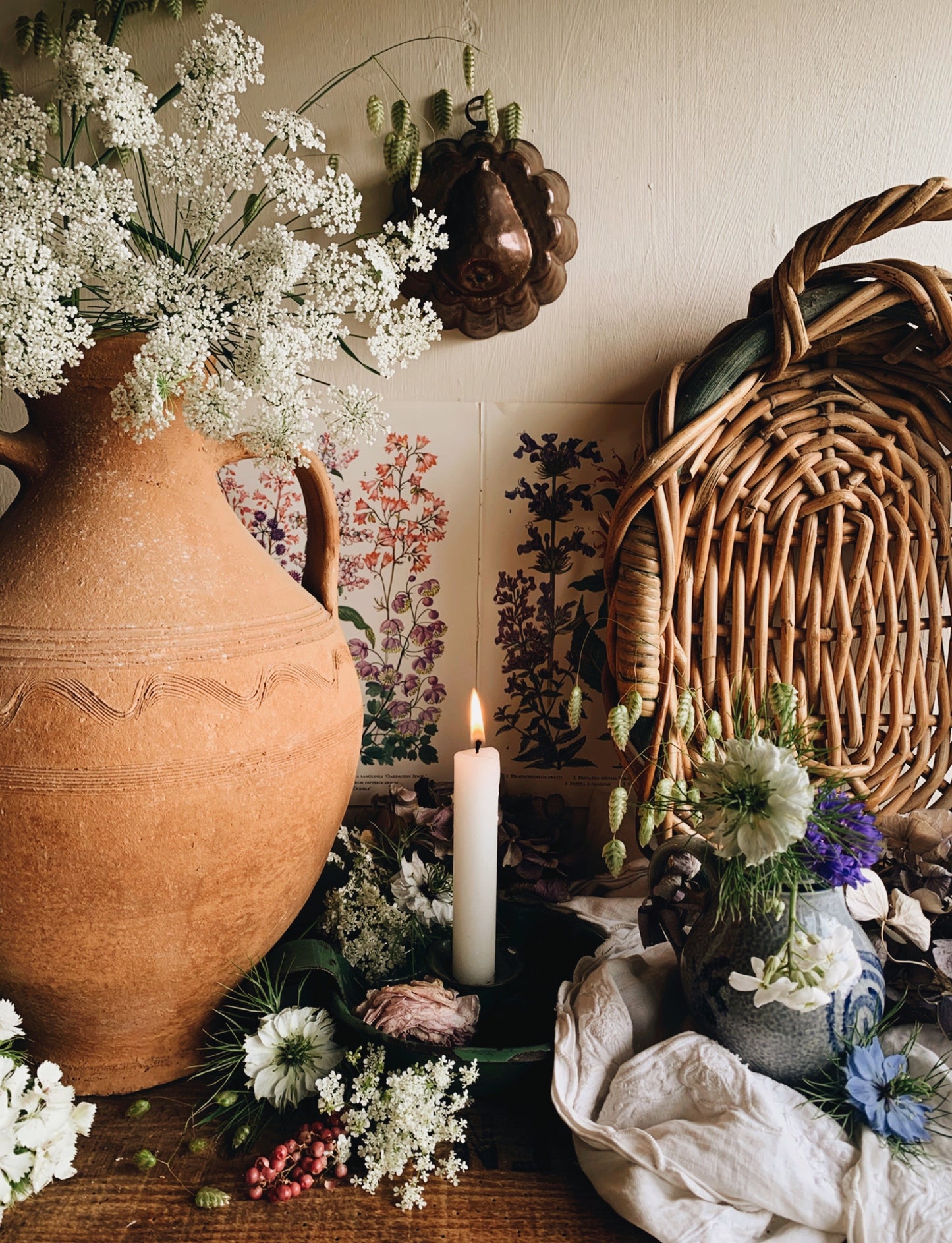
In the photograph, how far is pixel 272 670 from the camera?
71 cm

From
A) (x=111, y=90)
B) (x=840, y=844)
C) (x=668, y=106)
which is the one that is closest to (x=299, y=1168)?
(x=840, y=844)

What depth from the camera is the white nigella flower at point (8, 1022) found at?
2.08 ft

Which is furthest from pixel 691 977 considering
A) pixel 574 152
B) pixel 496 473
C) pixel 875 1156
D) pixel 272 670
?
pixel 574 152

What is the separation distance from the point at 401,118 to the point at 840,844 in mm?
834

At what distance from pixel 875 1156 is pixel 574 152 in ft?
3.17

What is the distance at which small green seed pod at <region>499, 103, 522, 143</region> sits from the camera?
93 cm

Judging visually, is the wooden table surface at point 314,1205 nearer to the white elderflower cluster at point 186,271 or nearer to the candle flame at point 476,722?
the candle flame at point 476,722

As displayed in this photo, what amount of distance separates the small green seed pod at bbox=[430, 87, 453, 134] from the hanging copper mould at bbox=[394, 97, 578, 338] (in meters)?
0.02

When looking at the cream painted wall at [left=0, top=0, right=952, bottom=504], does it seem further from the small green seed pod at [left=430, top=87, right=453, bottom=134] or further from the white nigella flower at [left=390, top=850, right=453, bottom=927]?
the white nigella flower at [left=390, top=850, right=453, bottom=927]

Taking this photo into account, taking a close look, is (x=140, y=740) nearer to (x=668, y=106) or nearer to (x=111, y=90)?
(x=111, y=90)

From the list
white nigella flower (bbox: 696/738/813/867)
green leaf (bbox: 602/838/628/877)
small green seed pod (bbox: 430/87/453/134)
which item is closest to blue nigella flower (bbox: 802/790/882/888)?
white nigella flower (bbox: 696/738/813/867)

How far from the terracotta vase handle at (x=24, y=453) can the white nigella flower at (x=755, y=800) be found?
0.58 m

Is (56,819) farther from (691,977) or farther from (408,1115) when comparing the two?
(691,977)

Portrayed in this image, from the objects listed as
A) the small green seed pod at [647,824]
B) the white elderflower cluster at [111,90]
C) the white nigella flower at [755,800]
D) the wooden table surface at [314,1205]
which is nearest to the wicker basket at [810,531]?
the small green seed pod at [647,824]
